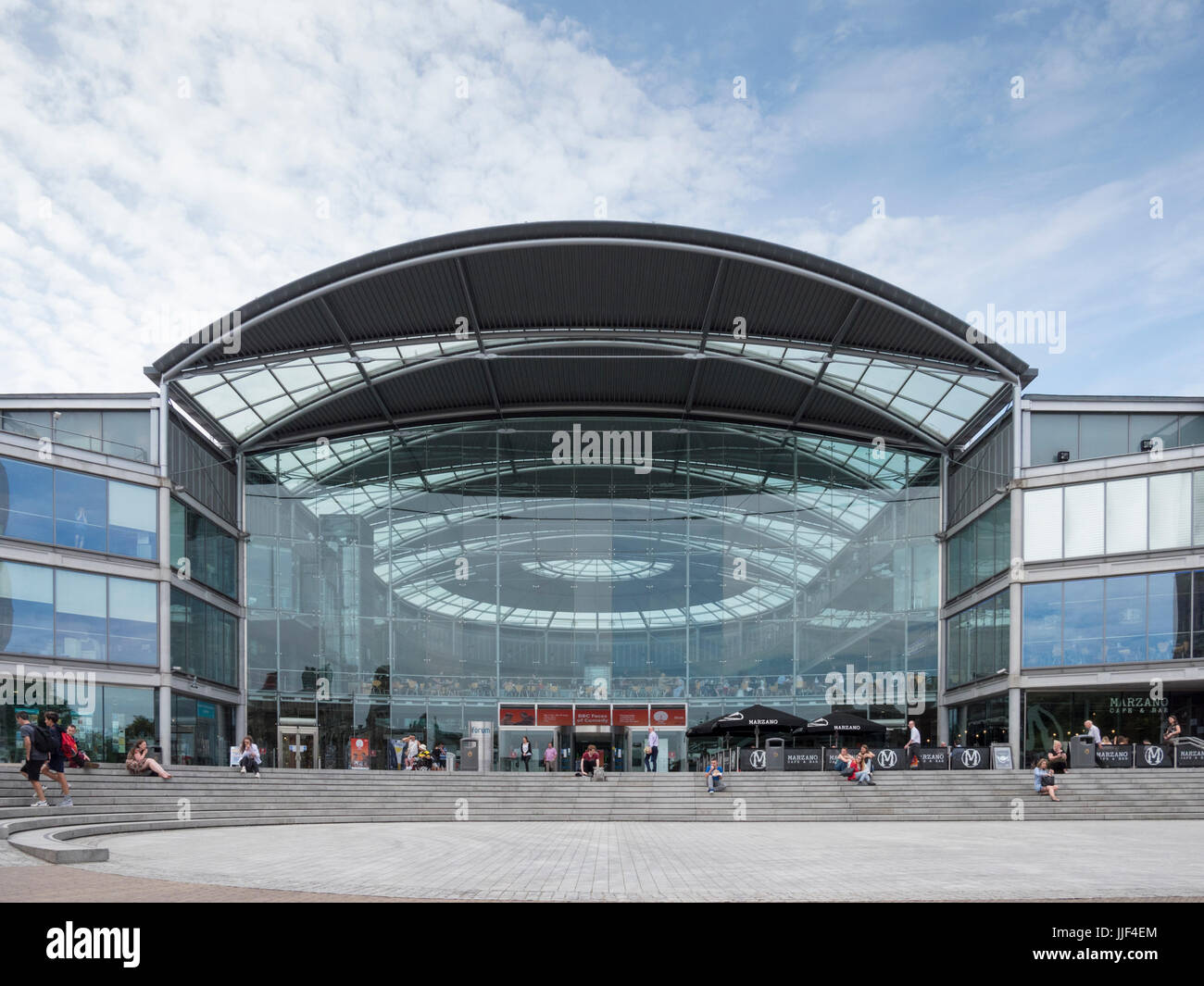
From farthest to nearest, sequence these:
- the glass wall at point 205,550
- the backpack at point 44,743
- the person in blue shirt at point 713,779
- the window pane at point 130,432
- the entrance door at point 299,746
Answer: the entrance door at point 299,746, the glass wall at point 205,550, the window pane at point 130,432, the person in blue shirt at point 713,779, the backpack at point 44,743

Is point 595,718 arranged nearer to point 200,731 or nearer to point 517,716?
point 517,716

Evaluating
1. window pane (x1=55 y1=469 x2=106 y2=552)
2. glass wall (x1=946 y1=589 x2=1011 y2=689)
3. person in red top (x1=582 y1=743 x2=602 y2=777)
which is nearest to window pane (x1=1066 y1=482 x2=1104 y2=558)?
glass wall (x1=946 y1=589 x2=1011 y2=689)

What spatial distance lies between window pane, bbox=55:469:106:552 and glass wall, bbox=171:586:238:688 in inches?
135

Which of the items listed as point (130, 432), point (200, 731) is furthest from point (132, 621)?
point (130, 432)

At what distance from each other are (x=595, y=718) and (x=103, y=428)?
19.4 meters

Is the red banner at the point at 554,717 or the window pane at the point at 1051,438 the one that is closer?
the window pane at the point at 1051,438

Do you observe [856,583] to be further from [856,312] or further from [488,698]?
[488,698]

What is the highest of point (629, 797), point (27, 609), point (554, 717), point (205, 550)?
point (205, 550)

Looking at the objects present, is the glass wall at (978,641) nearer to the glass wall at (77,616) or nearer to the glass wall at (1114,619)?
the glass wall at (1114,619)

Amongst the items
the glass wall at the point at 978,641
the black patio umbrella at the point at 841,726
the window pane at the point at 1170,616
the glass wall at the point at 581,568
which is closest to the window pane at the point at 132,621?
the glass wall at the point at 581,568

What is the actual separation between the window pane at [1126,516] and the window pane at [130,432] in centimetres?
3002

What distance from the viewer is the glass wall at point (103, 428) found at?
108 ft

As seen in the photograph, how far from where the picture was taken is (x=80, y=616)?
31.1 m
